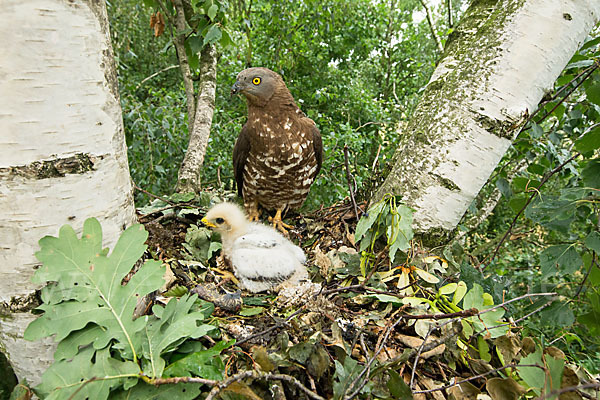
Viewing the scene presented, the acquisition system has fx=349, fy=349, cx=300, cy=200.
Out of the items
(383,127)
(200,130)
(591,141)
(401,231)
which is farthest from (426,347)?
(383,127)

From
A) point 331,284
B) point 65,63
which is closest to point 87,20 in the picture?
point 65,63

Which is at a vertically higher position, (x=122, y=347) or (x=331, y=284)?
(x=122, y=347)

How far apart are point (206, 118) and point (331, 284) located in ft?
5.97

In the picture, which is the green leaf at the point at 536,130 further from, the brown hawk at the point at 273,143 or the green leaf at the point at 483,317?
the brown hawk at the point at 273,143

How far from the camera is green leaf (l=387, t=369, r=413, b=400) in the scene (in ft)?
2.65

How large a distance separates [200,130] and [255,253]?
1302mm

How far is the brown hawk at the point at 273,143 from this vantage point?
2.39m

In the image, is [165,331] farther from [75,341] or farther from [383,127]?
[383,127]

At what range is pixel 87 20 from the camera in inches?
32.2

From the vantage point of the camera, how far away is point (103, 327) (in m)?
0.83

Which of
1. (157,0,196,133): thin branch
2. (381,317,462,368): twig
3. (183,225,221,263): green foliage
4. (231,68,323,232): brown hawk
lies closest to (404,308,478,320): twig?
(381,317,462,368): twig

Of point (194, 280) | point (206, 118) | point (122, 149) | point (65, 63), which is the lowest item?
point (194, 280)

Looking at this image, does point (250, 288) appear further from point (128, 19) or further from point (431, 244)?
point (128, 19)

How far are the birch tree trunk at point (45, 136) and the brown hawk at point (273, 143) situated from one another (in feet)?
4.96
